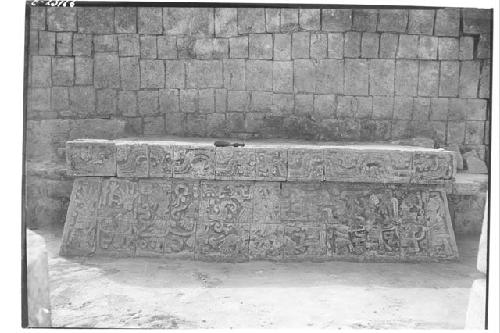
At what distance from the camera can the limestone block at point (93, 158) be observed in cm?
464

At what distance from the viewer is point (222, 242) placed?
4.56 m

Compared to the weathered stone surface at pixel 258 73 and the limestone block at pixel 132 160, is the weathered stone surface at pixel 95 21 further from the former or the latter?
the limestone block at pixel 132 160

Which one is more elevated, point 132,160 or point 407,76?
point 407,76

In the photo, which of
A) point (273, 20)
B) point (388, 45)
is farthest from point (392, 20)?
point (273, 20)

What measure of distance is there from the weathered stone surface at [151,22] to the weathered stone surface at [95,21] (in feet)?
1.08

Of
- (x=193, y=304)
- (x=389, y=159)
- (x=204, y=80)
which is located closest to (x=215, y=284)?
(x=193, y=304)

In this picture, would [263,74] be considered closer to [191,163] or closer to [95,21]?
[191,163]

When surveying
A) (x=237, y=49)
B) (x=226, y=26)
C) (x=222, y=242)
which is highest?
(x=226, y=26)

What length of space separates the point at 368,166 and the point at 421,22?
225cm

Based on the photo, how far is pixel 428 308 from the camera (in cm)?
374

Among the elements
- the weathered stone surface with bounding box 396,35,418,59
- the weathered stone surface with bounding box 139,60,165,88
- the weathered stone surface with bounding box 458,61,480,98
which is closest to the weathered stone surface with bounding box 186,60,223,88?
the weathered stone surface with bounding box 139,60,165,88

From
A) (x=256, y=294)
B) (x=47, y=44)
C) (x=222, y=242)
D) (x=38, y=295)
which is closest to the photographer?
(x=38, y=295)

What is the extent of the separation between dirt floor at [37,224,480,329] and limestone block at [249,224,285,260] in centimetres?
10

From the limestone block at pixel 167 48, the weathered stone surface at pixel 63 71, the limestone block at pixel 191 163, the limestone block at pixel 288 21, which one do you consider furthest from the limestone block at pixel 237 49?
the weathered stone surface at pixel 63 71
